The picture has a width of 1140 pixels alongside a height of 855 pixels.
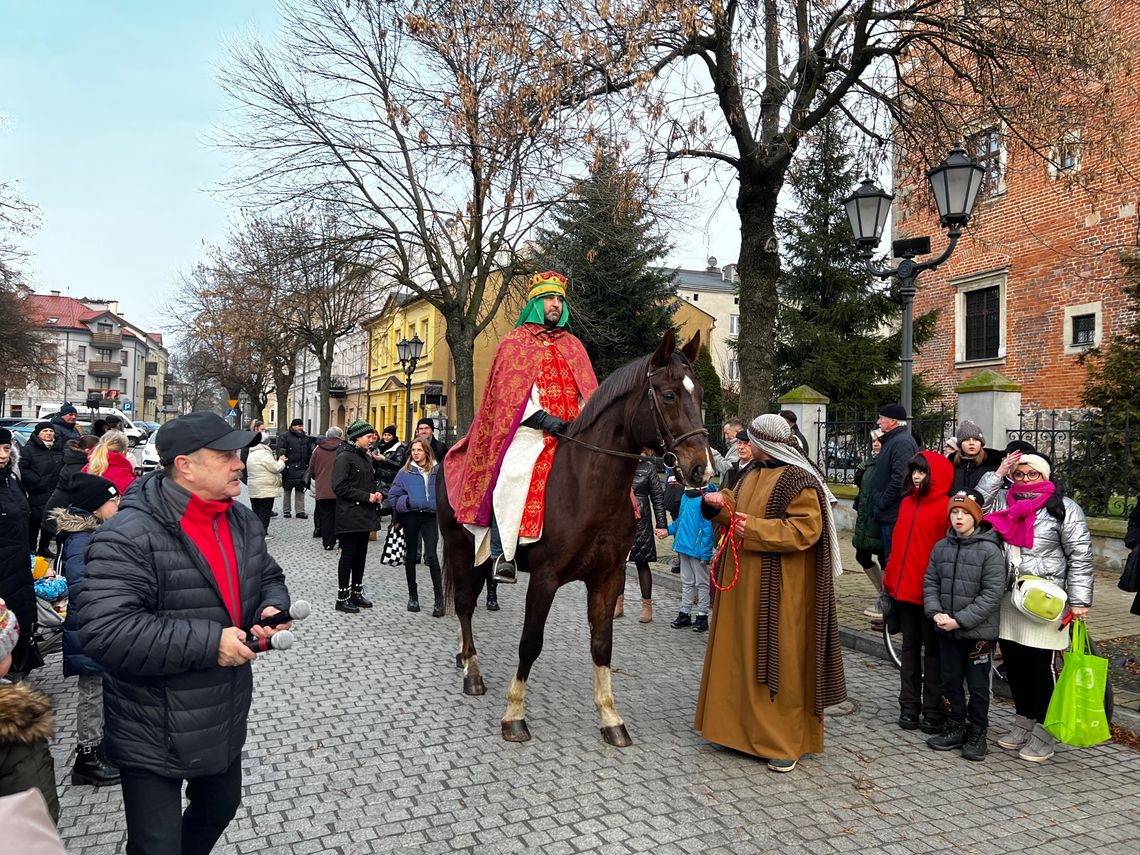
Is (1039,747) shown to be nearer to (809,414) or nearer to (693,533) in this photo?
(693,533)

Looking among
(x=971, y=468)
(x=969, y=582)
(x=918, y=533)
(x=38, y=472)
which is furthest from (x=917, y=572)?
(x=38, y=472)

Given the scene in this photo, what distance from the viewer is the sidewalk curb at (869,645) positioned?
16.8 ft

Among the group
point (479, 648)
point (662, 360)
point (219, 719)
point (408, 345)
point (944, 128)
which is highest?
point (944, 128)

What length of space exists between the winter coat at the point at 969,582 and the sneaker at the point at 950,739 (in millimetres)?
608

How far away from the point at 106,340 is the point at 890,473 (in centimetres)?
9451

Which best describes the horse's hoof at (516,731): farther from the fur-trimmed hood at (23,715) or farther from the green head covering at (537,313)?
the fur-trimmed hood at (23,715)

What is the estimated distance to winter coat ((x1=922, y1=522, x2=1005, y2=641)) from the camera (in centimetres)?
470

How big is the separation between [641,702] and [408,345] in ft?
61.8

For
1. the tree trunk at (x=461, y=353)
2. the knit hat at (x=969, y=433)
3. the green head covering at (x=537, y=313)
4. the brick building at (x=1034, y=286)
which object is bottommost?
the knit hat at (x=969, y=433)

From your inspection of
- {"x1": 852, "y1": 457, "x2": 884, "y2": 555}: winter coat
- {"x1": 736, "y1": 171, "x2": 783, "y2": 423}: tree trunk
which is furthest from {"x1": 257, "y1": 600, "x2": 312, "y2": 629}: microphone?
{"x1": 736, "y1": 171, "x2": 783, "y2": 423}: tree trunk

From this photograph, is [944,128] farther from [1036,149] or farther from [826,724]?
[826,724]

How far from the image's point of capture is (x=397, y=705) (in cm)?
546

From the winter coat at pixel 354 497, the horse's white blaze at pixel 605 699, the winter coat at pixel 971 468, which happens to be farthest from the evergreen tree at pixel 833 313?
the horse's white blaze at pixel 605 699

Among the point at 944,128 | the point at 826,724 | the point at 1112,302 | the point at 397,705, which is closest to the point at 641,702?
the point at 826,724
